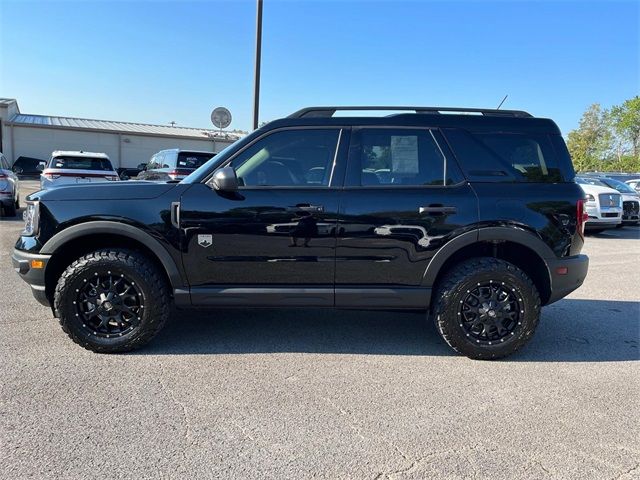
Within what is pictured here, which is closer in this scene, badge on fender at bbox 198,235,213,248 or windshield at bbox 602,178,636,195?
badge on fender at bbox 198,235,213,248

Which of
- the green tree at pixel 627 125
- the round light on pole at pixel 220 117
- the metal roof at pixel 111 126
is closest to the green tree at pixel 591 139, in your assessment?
the green tree at pixel 627 125

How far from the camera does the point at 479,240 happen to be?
3852mm

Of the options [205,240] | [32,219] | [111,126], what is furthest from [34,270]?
[111,126]

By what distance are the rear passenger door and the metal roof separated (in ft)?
107

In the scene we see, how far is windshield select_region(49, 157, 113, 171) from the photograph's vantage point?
40.9 feet

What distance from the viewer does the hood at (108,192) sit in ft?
12.4

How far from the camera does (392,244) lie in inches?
150

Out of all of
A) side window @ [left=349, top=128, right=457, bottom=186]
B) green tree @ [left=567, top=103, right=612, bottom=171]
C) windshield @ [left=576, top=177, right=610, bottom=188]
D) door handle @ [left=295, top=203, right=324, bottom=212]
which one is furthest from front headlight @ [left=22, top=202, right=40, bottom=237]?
green tree @ [left=567, top=103, right=612, bottom=171]

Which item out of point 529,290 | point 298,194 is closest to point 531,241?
point 529,290

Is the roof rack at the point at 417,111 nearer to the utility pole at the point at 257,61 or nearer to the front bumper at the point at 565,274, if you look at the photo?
the front bumper at the point at 565,274

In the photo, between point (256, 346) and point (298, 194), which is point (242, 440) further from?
point (298, 194)

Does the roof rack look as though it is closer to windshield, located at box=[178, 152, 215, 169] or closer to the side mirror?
the side mirror

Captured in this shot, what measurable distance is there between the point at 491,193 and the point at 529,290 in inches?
32.9

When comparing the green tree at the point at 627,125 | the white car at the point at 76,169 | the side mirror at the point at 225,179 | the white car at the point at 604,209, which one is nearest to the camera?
the side mirror at the point at 225,179
